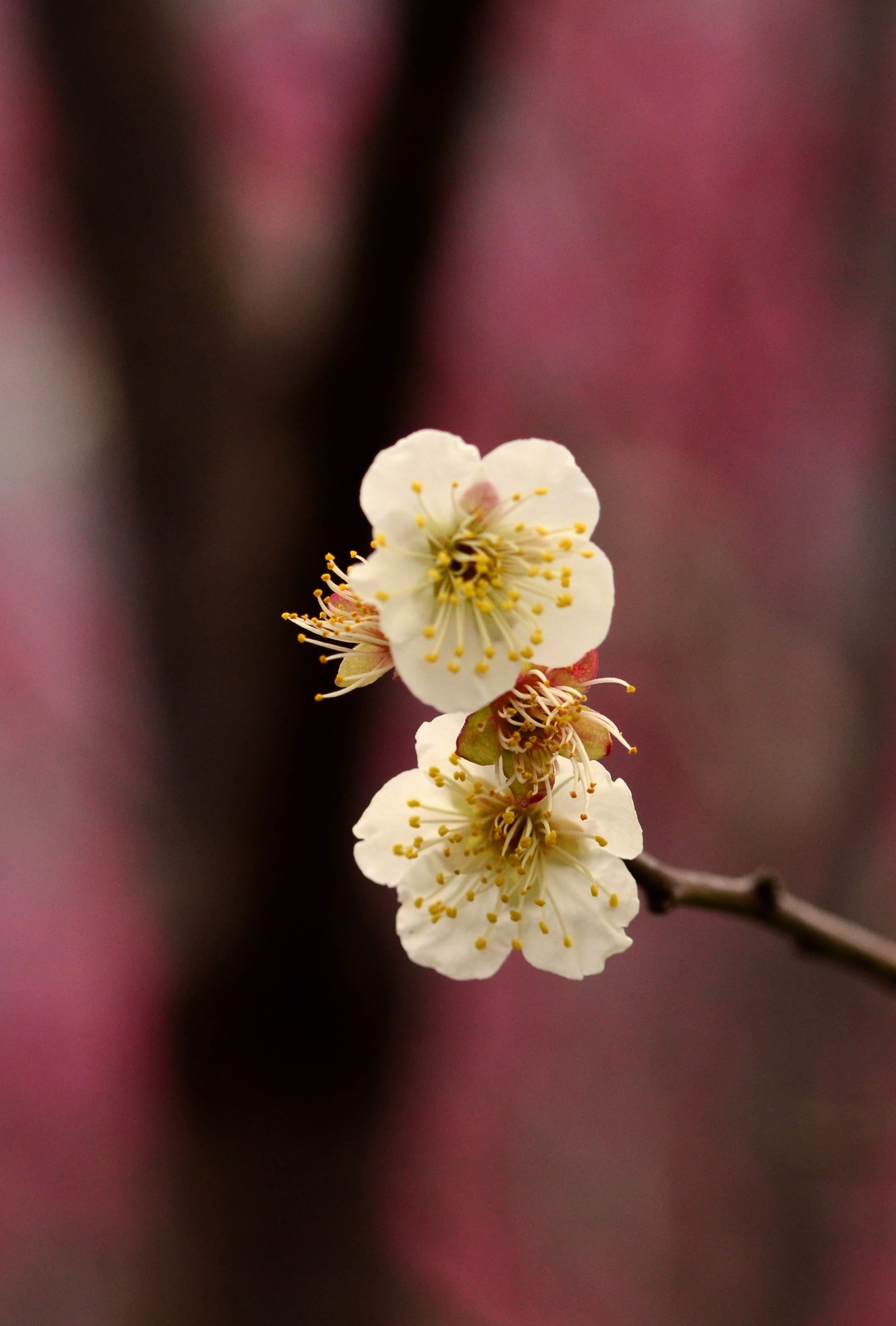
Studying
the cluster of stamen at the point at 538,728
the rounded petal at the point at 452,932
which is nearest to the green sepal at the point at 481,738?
the cluster of stamen at the point at 538,728

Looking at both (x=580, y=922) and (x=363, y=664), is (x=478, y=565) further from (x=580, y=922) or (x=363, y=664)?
(x=580, y=922)

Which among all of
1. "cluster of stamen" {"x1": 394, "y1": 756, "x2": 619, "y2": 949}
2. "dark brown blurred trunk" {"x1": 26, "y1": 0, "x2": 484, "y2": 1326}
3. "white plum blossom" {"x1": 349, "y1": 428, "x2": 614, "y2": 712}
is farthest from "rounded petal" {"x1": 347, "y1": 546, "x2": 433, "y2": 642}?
"dark brown blurred trunk" {"x1": 26, "y1": 0, "x2": 484, "y2": 1326}

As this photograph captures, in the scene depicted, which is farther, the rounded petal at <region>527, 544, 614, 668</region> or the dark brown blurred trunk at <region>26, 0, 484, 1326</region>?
the dark brown blurred trunk at <region>26, 0, 484, 1326</region>

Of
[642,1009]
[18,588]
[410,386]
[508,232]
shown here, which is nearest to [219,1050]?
[410,386]

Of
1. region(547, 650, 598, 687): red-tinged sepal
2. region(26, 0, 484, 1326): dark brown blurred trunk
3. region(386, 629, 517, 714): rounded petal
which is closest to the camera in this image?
region(386, 629, 517, 714): rounded petal

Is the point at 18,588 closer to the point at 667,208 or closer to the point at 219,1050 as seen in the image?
the point at 219,1050

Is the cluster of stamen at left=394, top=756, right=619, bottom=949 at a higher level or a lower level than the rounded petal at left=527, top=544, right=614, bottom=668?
lower

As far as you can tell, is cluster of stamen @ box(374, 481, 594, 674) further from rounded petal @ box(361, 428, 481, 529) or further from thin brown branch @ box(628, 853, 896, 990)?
thin brown branch @ box(628, 853, 896, 990)

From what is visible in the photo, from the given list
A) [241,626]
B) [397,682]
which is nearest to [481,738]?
[241,626]
